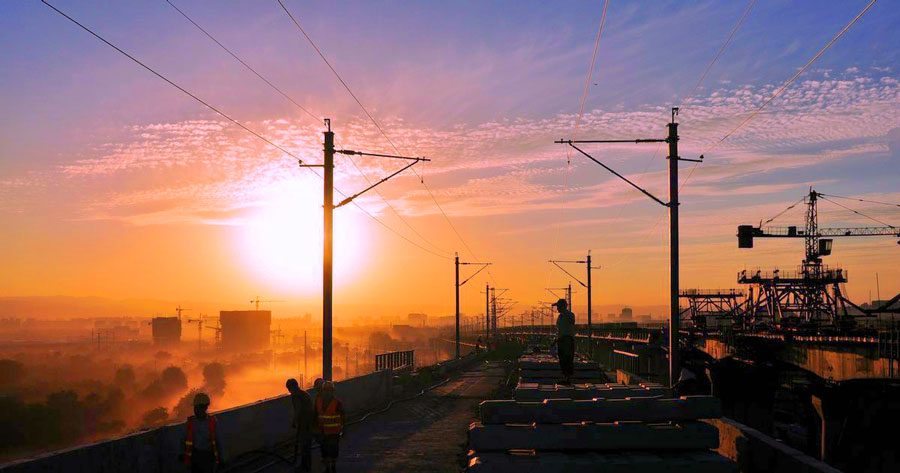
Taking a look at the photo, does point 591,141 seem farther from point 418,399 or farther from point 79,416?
point 79,416

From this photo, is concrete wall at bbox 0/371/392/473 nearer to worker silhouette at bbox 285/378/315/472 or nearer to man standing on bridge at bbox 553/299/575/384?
worker silhouette at bbox 285/378/315/472

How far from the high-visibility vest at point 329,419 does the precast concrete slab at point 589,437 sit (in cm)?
463

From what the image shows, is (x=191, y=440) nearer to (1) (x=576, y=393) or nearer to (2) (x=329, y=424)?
(2) (x=329, y=424)

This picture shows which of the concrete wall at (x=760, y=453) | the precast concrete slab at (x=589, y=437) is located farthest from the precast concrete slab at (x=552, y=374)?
the precast concrete slab at (x=589, y=437)

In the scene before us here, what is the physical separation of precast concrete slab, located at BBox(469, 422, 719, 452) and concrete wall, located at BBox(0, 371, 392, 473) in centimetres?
566

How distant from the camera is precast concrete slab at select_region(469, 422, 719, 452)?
888 cm

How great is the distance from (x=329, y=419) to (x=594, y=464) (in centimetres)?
602

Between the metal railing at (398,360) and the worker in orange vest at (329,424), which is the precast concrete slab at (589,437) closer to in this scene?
the worker in orange vest at (329,424)

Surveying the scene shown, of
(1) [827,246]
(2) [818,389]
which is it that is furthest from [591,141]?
(1) [827,246]

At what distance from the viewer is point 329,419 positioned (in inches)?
510

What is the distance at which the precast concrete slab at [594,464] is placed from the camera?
838cm

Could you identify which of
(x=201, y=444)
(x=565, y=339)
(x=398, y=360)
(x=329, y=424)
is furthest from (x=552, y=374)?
(x=398, y=360)

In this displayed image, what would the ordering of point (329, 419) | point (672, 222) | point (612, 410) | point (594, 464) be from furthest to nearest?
1. point (672, 222)
2. point (329, 419)
3. point (612, 410)
4. point (594, 464)

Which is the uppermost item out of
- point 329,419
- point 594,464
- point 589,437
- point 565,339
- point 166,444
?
point 565,339
